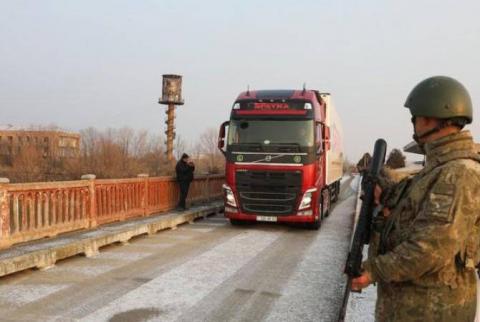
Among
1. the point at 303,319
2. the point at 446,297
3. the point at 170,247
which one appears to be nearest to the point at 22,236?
the point at 170,247

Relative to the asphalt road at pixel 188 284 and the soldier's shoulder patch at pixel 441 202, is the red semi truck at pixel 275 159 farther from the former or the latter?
the soldier's shoulder patch at pixel 441 202

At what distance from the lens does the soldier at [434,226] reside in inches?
87.4

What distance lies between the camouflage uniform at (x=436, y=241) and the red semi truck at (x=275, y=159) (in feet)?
31.2

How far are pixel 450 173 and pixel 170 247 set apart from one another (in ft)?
26.8

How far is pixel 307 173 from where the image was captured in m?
11.9

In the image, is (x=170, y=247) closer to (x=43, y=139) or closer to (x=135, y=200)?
(x=135, y=200)

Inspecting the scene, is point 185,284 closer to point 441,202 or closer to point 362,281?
point 362,281

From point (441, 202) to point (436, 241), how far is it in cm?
18

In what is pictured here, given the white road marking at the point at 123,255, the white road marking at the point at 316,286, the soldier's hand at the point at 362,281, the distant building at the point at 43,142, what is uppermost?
the distant building at the point at 43,142

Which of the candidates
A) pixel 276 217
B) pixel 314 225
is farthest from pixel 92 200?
pixel 314 225

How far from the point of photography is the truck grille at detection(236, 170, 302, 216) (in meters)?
12.1

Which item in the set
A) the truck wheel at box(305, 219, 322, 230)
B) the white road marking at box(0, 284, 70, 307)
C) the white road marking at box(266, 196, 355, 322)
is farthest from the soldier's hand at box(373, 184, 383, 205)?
the truck wheel at box(305, 219, 322, 230)

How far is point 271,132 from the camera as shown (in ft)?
40.6

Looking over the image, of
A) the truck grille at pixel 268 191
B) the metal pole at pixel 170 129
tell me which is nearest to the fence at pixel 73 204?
the truck grille at pixel 268 191
